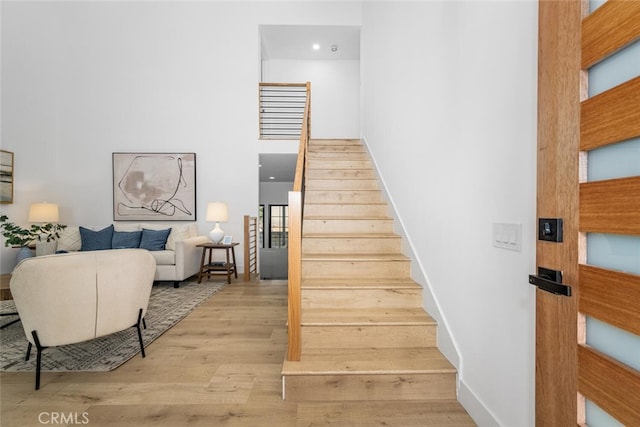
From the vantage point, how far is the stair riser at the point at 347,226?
3201 millimetres

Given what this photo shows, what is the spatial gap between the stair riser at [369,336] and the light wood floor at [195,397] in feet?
1.15

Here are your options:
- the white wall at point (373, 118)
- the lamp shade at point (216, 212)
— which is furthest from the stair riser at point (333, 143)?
the lamp shade at point (216, 212)

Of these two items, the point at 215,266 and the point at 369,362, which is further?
the point at 215,266

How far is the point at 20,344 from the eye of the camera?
2568 mm

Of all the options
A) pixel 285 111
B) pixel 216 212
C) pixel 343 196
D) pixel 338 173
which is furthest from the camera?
pixel 285 111

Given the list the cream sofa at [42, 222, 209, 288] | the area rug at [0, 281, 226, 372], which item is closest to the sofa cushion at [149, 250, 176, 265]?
the cream sofa at [42, 222, 209, 288]

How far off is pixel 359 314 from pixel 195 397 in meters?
1.13

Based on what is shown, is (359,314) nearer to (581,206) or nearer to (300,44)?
(581,206)

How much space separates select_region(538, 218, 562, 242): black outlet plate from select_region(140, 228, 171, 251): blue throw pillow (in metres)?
4.86

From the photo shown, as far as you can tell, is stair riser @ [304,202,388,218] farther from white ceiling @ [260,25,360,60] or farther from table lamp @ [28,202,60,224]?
table lamp @ [28,202,60,224]

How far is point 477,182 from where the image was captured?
1617 millimetres

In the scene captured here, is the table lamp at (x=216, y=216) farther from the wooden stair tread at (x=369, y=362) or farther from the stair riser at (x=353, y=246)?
the wooden stair tread at (x=369, y=362)

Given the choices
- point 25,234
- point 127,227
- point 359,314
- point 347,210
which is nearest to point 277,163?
point 127,227

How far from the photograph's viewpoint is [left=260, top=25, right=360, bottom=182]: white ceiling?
→ 5.83m
